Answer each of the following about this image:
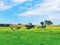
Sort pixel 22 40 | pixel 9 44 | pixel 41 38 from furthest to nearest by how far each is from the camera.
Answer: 1. pixel 41 38
2. pixel 22 40
3. pixel 9 44

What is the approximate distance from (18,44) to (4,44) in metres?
1.17

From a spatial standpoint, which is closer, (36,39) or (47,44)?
A: (47,44)

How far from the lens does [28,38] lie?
19.8 meters

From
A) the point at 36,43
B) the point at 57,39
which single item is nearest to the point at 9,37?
the point at 36,43

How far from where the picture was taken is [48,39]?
65.5 ft

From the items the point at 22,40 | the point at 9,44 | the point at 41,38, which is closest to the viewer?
the point at 9,44

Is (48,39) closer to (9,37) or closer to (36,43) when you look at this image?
(36,43)

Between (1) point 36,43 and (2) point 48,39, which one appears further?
(2) point 48,39

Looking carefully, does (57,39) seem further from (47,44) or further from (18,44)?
(18,44)

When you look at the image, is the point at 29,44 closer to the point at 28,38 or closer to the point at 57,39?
the point at 28,38

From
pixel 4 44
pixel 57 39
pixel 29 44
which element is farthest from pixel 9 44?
pixel 57 39

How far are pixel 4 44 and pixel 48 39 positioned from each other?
4.56m

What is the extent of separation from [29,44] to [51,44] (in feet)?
6.39

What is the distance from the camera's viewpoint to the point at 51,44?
18406 mm
